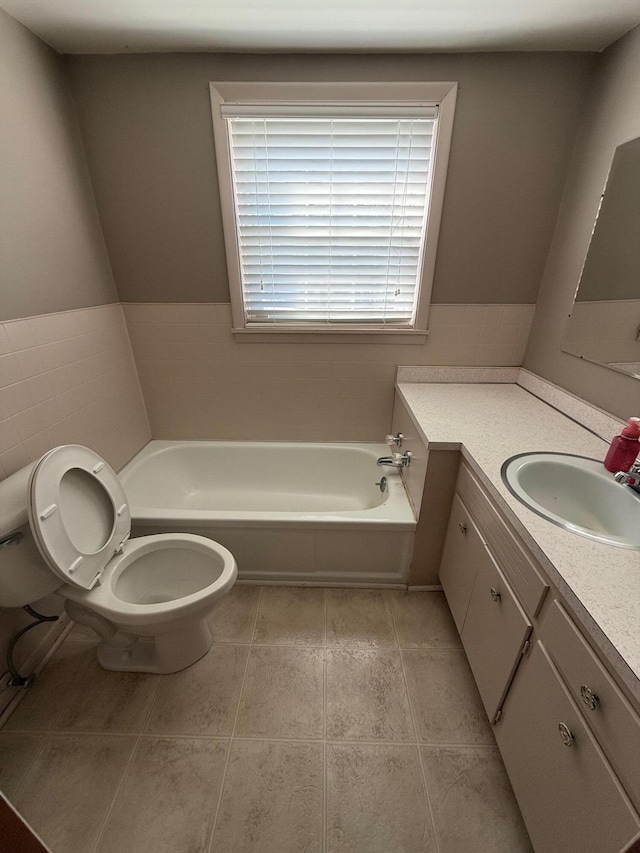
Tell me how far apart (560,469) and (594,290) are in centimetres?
80

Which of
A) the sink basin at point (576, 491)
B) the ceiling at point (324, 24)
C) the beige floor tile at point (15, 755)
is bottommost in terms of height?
the beige floor tile at point (15, 755)

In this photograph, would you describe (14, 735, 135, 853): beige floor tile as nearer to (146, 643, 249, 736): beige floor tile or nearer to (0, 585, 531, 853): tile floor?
(0, 585, 531, 853): tile floor

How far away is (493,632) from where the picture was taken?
105cm

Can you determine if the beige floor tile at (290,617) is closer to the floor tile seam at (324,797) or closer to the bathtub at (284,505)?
the bathtub at (284,505)

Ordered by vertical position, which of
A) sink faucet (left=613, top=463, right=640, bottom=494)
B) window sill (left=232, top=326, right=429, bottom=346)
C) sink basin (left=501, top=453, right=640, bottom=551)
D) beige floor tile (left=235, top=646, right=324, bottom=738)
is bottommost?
beige floor tile (left=235, top=646, right=324, bottom=738)

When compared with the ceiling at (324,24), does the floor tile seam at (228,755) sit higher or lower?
lower

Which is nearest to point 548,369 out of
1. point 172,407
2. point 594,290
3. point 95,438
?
point 594,290

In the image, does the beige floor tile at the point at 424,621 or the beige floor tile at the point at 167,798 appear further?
the beige floor tile at the point at 424,621

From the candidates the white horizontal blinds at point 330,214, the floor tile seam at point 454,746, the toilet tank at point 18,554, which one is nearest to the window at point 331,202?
the white horizontal blinds at point 330,214

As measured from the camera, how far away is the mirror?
1.24 metres

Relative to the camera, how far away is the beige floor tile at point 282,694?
1.16 meters

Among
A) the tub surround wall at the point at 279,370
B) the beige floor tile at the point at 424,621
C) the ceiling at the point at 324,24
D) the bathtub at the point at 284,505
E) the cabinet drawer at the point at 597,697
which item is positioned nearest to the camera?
the cabinet drawer at the point at 597,697

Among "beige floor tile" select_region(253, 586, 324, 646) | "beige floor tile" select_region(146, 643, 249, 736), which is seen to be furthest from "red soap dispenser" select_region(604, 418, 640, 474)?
"beige floor tile" select_region(146, 643, 249, 736)

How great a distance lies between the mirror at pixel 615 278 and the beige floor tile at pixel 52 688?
2.33 meters
